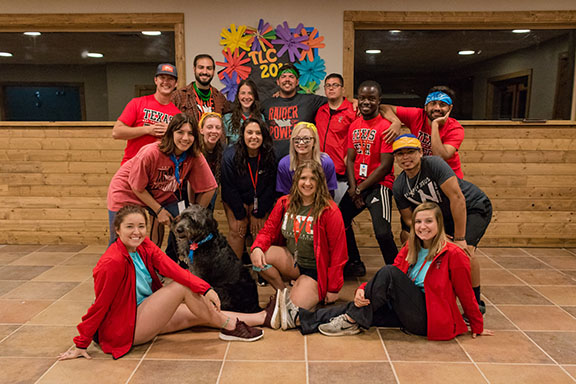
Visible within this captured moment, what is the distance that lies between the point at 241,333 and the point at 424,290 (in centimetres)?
109

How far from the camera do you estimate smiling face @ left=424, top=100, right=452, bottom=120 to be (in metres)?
3.20

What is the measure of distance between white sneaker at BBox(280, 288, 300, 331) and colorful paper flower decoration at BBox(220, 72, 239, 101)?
97.7 inches

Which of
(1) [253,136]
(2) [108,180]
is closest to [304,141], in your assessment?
(1) [253,136]

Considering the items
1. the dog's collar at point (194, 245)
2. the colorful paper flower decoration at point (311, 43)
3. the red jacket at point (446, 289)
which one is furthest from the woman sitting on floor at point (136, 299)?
the colorful paper flower decoration at point (311, 43)

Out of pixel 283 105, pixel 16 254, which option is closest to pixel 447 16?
pixel 283 105

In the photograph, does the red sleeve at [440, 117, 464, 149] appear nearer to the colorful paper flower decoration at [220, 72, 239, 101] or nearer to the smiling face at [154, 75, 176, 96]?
the smiling face at [154, 75, 176, 96]

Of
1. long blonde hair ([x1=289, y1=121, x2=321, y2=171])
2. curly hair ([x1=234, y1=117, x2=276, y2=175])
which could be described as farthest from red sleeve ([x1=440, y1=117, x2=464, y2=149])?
curly hair ([x1=234, y1=117, x2=276, y2=175])

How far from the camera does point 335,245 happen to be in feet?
9.80

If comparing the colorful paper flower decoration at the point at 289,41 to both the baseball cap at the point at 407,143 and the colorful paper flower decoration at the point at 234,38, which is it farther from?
→ the baseball cap at the point at 407,143

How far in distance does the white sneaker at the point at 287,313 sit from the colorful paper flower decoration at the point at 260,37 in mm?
2700

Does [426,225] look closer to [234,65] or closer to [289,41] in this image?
[289,41]

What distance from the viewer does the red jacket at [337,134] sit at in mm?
3818

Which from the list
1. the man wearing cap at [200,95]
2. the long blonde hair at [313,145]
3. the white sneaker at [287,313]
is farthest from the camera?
the man wearing cap at [200,95]

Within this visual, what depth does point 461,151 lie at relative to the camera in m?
4.82
